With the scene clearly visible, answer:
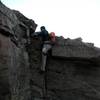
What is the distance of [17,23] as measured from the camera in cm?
1357

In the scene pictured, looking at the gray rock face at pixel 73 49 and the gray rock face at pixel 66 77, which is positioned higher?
the gray rock face at pixel 73 49

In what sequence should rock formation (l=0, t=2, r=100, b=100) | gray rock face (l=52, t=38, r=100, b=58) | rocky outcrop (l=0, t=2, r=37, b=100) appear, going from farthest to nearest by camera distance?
gray rock face (l=52, t=38, r=100, b=58) → rock formation (l=0, t=2, r=100, b=100) → rocky outcrop (l=0, t=2, r=37, b=100)

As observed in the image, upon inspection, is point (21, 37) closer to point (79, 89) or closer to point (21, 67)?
point (21, 67)

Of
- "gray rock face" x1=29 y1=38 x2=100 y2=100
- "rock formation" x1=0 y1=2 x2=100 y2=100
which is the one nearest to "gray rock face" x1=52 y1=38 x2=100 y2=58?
"rock formation" x1=0 y1=2 x2=100 y2=100

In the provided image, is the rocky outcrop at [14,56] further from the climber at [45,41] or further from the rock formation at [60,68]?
the climber at [45,41]

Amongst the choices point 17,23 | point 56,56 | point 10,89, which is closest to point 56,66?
point 56,56

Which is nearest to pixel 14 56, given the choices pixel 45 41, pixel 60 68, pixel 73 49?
pixel 45 41

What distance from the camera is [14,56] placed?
12.3 meters

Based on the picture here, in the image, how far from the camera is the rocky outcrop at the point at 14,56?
436 inches

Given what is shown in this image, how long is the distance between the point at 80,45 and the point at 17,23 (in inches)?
134

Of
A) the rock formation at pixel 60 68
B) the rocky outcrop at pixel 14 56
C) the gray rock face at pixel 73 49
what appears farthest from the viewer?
the gray rock face at pixel 73 49

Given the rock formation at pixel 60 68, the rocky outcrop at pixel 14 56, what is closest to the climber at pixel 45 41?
the rock formation at pixel 60 68

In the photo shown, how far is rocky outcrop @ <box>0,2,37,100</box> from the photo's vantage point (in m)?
11.1

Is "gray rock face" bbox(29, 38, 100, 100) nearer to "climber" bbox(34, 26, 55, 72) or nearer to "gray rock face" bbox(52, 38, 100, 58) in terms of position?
"gray rock face" bbox(52, 38, 100, 58)
